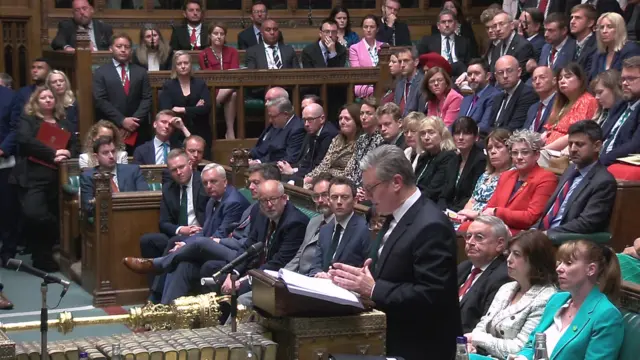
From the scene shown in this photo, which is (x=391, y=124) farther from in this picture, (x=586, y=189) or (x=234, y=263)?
(x=234, y=263)

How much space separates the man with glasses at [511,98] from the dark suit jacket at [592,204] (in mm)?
2339

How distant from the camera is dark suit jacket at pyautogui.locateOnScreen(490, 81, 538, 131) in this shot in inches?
360

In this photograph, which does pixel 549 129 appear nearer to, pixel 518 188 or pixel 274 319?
pixel 518 188

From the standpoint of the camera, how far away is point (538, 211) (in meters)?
7.15

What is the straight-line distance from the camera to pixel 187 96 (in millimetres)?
10828

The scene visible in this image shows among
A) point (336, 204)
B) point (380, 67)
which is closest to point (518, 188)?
point (336, 204)

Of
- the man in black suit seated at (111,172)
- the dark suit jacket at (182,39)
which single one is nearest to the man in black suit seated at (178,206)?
the man in black suit seated at (111,172)

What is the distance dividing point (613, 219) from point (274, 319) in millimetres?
3576

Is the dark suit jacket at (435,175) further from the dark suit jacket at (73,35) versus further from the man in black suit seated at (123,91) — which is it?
the dark suit jacket at (73,35)

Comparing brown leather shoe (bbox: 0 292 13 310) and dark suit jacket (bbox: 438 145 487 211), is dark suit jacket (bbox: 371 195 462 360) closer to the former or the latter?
dark suit jacket (bbox: 438 145 487 211)

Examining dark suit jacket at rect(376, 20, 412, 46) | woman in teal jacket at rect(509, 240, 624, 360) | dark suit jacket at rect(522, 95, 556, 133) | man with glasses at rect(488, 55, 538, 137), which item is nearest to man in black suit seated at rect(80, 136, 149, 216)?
man with glasses at rect(488, 55, 538, 137)

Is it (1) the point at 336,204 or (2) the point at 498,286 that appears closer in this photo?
(2) the point at 498,286

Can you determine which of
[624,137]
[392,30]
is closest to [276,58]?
[392,30]

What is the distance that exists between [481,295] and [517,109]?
374cm
